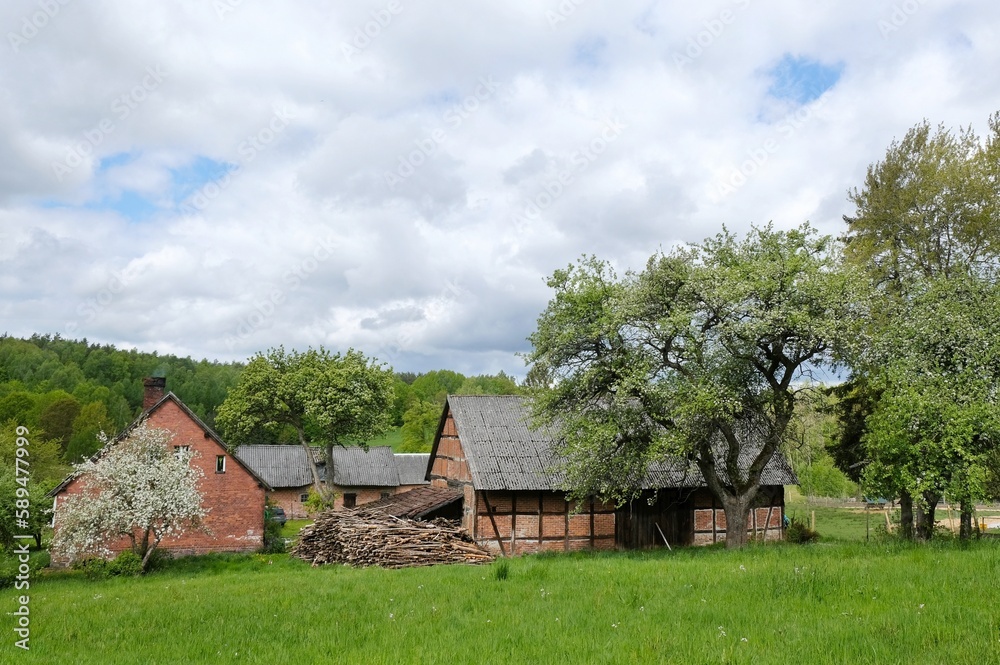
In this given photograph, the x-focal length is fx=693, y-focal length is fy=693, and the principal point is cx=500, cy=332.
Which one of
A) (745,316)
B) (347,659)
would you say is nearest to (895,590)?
(347,659)

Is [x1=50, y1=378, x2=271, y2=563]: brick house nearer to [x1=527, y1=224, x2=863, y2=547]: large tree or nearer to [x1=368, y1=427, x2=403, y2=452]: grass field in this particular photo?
[x1=527, y1=224, x2=863, y2=547]: large tree

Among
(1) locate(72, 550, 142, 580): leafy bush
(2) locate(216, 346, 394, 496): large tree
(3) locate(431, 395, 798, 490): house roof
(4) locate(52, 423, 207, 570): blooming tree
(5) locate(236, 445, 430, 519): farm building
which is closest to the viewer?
(4) locate(52, 423, 207, 570): blooming tree

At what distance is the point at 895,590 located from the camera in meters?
10.4

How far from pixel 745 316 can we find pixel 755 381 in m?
2.57

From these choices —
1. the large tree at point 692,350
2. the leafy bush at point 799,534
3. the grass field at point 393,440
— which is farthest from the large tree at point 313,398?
the grass field at point 393,440

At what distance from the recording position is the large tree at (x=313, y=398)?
38969 mm

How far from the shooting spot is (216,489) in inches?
1267

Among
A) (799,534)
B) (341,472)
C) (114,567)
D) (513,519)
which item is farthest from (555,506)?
(341,472)

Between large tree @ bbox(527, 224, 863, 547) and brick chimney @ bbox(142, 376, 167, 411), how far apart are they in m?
20.2

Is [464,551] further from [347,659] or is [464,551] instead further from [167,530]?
[347,659]

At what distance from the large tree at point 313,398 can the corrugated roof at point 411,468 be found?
67.6 ft

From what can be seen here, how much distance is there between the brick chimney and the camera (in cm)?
3303

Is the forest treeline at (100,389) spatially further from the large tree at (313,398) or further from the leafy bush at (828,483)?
the leafy bush at (828,483)

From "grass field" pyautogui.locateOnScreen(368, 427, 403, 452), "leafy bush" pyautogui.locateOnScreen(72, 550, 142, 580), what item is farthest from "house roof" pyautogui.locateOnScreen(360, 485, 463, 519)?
"grass field" pyautogui.locateOnScreen(368, 427, 403, 452)
